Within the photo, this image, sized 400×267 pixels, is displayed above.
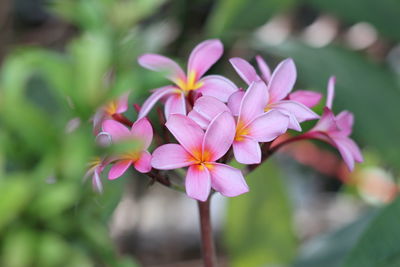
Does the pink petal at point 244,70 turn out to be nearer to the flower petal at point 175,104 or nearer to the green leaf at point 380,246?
the flower petal at point 175,104

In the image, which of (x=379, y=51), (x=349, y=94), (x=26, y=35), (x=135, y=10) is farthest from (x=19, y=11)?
(x=349, y=94)

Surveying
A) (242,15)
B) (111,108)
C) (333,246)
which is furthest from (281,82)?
(242,15)

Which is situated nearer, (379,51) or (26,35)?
(379,51)

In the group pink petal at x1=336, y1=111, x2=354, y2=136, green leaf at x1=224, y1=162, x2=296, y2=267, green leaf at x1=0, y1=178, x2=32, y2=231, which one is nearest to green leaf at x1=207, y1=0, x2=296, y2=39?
green leaf at x1=224, y1=162, x2=296, y2=267

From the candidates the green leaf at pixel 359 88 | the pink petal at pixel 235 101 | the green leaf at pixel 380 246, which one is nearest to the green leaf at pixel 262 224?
the green leaf at pixel 359 88

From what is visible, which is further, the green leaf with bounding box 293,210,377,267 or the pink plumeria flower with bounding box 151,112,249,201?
the green leaf with bounding box 293,210,377,267

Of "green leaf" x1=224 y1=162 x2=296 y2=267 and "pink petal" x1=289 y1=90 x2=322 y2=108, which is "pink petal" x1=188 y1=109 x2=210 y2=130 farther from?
"green leaf" x1=224 y1=162 x2=296 y2=267

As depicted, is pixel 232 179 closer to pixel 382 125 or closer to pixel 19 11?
pixel 382 125
